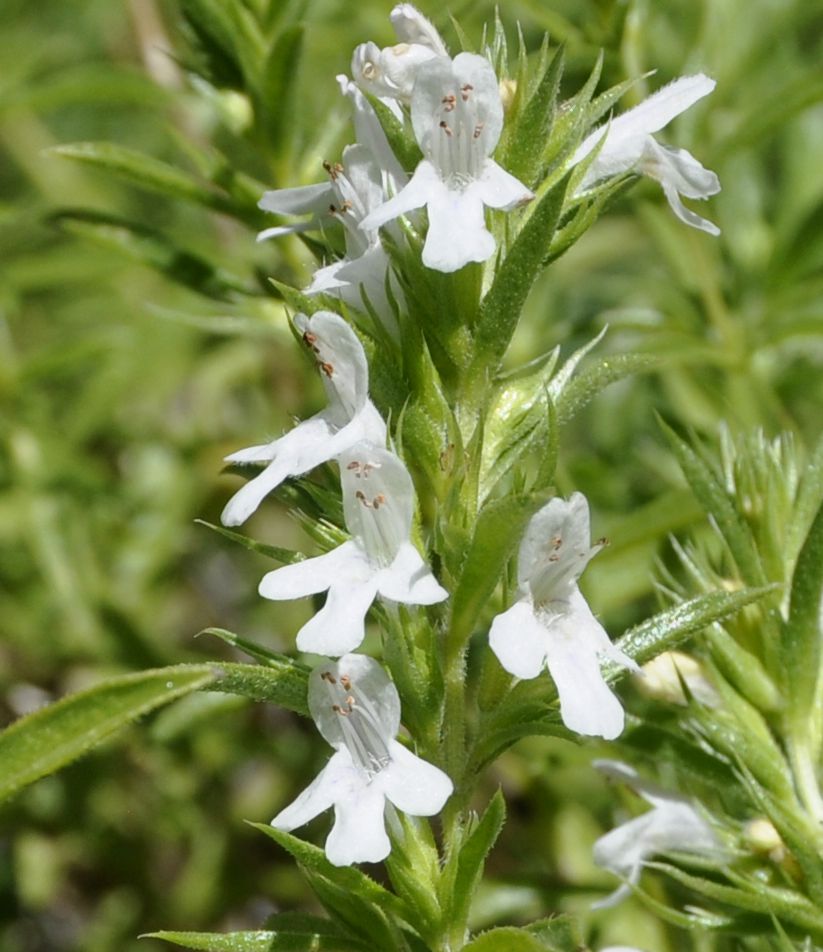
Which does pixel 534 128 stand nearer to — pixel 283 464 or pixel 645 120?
pixel 645 120

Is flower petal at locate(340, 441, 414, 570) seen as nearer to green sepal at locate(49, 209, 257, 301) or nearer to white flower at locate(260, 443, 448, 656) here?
white flower at locate(260, 443, 448, 656)

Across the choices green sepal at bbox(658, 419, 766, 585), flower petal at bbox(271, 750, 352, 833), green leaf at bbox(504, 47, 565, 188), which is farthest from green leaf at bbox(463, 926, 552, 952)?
green leaf at bbox(504, 47, 565, 188)

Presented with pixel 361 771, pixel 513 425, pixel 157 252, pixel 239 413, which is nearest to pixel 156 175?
pixel 157 252

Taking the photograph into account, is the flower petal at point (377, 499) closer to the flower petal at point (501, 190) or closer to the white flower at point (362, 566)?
the white flower at point (362, 566)

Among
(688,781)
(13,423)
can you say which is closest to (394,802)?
(688,781)

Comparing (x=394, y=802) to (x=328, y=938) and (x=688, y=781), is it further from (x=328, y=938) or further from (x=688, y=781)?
(x=688, y=781)

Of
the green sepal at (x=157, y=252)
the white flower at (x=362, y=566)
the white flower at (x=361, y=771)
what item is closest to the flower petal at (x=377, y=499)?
the white flower at (x=362, y=566)
